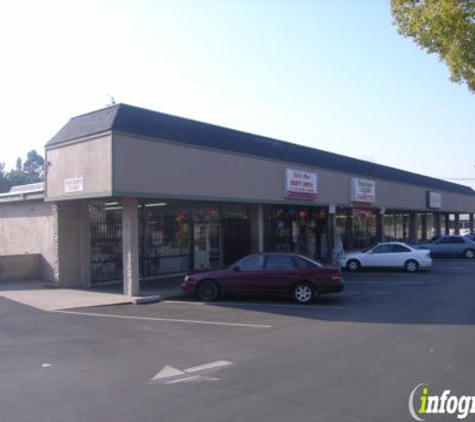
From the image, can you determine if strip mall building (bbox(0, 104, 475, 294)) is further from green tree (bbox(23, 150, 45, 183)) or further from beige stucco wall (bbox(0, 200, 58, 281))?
green tree (bbox(23, 150, 45, 183))

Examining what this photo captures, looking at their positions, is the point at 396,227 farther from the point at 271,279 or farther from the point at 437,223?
the point at 271,279

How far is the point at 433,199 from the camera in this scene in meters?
39.3

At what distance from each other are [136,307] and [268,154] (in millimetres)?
9590

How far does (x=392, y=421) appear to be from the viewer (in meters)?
5.37

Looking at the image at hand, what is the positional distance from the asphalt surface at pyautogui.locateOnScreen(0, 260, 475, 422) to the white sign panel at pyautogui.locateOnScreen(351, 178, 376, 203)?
14.2m

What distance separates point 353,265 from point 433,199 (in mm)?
17686

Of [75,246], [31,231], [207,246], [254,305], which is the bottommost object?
[254,305]

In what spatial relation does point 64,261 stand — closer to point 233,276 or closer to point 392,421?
point 233,276

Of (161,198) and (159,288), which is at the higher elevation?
(161,198)

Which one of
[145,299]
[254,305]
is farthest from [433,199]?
[145,299]

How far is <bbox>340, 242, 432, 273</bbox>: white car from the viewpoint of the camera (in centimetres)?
2316

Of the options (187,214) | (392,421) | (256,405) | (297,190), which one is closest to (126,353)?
(256,405)

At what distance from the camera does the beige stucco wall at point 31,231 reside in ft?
66.1

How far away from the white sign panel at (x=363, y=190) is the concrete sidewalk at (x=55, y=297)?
51.7 ft
